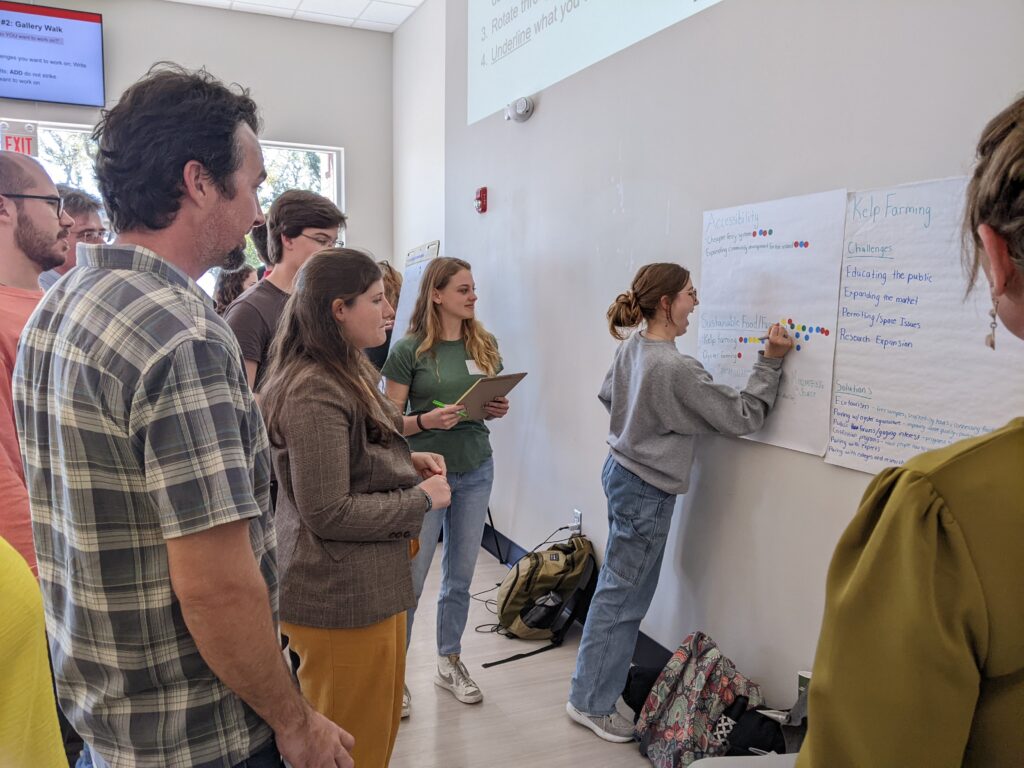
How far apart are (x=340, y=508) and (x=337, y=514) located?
1 cm

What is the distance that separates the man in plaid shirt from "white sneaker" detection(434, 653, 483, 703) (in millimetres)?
1698

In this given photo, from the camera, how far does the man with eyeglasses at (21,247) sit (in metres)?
1.46

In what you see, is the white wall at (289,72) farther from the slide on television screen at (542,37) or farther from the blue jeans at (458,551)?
the blue jeans at (458,551)

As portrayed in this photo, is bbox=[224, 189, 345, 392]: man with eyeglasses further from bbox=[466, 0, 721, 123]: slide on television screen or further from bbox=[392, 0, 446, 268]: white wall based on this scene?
bbox=[392, 0, 446, 268]: white wall

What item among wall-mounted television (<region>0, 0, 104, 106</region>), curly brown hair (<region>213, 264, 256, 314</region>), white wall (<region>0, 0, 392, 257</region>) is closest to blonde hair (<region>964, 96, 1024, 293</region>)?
curly brown hair (<region>213, 264, 256, 314</region>)

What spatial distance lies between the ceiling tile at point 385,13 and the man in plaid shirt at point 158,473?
16.1ft

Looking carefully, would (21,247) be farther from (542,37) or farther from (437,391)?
(542,37)

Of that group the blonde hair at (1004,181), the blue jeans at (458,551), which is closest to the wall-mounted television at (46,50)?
the blue jeans at (458,551)

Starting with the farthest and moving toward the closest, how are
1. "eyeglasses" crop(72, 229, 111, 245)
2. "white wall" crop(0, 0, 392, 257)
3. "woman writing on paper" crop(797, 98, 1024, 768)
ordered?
"white wall" crop(0, 0, 392, 257) < "eyeglasses" crop(72, 229, 111, 245) < "woman writing on paper" crop(797, 98, 1024, 768)

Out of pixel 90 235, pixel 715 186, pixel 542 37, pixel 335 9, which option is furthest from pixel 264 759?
pixel 335 9

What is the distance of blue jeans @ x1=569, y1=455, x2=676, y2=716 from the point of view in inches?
92.9

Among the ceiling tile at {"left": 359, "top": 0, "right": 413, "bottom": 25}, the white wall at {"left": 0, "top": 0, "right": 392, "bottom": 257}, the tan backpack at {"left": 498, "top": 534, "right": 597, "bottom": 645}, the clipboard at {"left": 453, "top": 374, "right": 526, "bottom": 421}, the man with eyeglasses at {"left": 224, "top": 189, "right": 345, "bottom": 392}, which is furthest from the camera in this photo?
the ceiling tile at {"left": 359, "top": 0, "right": 413, "bottom": 25}

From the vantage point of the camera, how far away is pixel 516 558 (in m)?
3.95

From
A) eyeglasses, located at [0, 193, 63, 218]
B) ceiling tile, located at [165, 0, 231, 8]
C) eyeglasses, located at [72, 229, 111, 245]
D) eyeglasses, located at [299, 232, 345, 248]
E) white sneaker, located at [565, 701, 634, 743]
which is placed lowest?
white sneaker, located at [565, 701, 634, 743]
